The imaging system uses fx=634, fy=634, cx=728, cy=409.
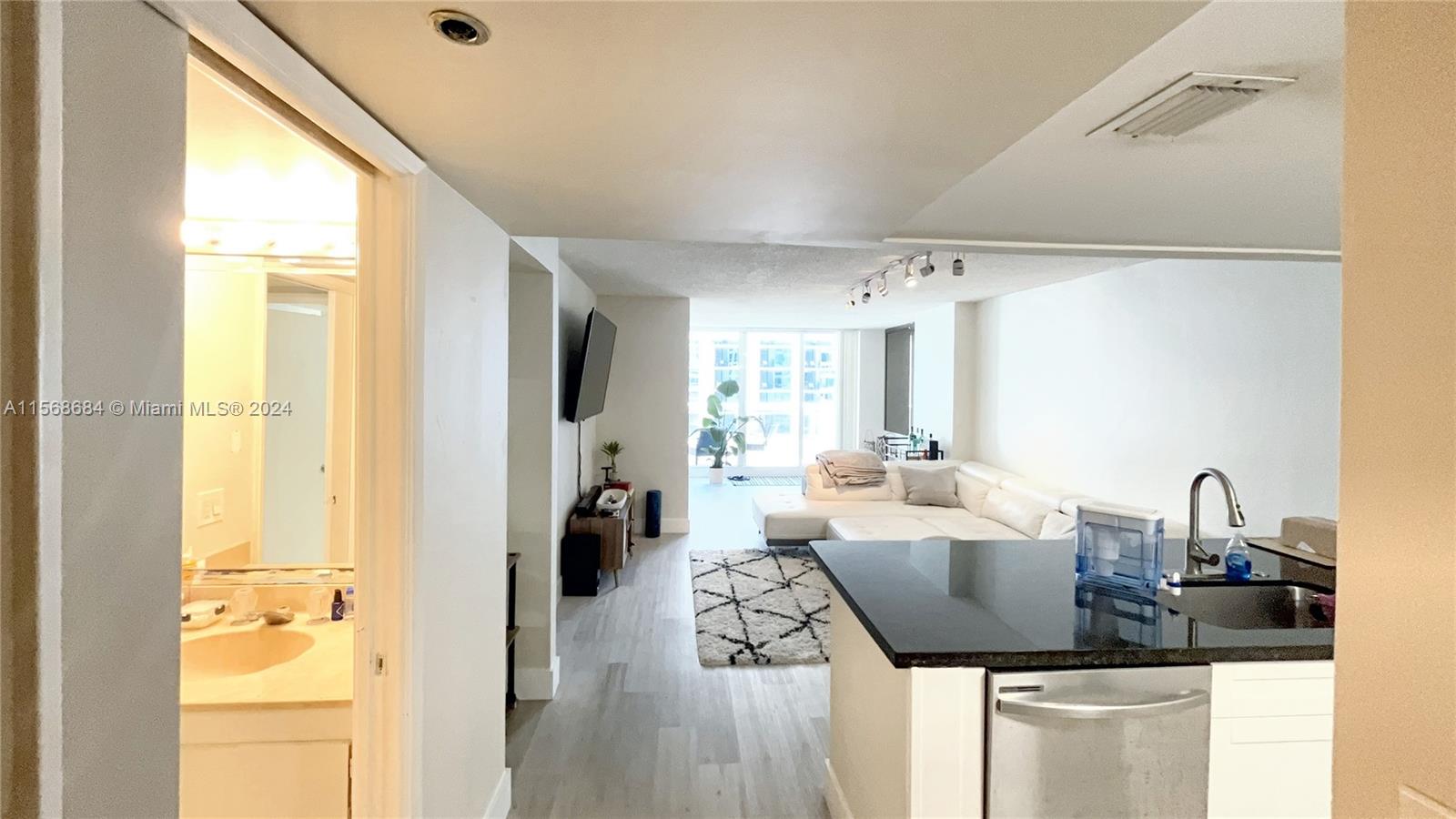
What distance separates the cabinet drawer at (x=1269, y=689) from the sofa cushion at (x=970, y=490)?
4.07m

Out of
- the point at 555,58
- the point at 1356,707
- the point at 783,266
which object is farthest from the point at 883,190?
the point at 783,266

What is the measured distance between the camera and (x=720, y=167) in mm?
1529

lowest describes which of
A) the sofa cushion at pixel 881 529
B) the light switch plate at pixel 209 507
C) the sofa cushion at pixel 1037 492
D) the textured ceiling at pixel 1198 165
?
the sofa cushion at pixel 881 529

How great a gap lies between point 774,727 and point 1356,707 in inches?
105

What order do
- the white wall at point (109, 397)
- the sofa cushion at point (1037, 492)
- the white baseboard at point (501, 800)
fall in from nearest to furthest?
the white wall at point (109, 397) < the white baseboard at point (501, 800) < the sofa cushion at point (1037, 492)

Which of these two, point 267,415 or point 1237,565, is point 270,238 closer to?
point 267,415

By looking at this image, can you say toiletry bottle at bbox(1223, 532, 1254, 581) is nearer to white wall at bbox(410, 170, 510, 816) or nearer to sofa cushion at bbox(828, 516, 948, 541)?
white wall at bbox(410, 170, 510, 816)

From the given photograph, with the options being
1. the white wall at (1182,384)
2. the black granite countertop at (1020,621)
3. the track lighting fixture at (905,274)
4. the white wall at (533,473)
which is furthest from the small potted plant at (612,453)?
the black granite countertop at (1020,621)

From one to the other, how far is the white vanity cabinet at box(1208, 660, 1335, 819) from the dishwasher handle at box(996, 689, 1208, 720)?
12 cm

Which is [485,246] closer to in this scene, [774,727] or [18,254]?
[18,254]

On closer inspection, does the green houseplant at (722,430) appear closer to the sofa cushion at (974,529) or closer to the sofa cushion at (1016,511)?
the sofa cushion at (974,529)

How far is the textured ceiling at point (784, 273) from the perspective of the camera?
404 cm

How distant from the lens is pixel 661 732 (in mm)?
2891

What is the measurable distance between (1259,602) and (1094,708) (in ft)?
3.47
